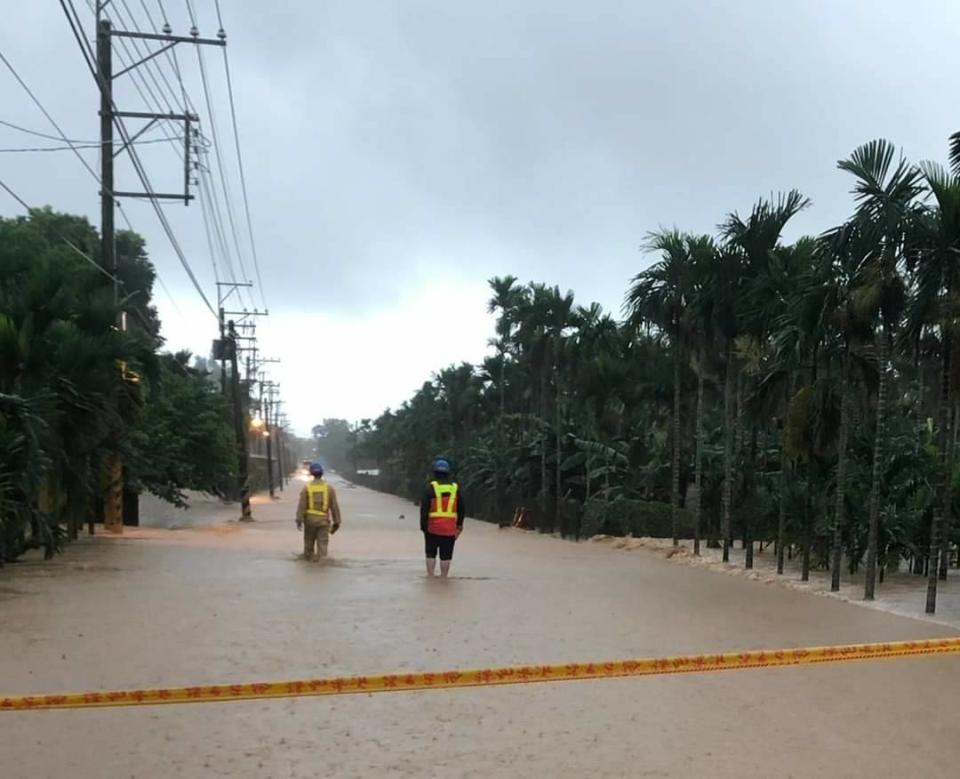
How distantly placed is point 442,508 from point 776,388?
7590mm

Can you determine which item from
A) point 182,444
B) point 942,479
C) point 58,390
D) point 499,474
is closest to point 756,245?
point 942,479

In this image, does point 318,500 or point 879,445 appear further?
point 318,500

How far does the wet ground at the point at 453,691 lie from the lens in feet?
17.7

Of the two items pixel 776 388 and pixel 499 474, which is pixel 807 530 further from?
pixel 499 474

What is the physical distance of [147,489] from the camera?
2881cm

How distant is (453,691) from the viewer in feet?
22.7

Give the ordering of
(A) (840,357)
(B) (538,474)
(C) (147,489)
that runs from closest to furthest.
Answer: (A) (840,357) < (C) (147,489) < (B) (538,474)

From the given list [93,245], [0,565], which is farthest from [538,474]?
[0,565]

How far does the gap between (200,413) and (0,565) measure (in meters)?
17.8

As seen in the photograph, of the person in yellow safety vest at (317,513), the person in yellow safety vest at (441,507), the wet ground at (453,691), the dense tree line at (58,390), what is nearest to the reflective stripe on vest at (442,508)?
the person in yellow safety vest at (441,507)

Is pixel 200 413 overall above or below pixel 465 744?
above

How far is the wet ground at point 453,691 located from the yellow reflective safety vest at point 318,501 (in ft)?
5.06

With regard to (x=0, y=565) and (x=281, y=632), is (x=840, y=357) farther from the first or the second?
(x=0, y=565)

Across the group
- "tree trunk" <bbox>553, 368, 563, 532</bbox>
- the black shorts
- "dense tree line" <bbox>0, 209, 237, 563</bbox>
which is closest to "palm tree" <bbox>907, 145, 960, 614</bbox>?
the black shorts
